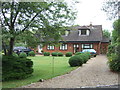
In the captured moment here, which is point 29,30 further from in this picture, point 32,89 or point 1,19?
point 32,89

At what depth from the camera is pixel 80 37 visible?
30.1m

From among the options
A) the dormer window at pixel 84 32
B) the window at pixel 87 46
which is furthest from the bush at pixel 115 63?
the dormer window at pixel 84 32

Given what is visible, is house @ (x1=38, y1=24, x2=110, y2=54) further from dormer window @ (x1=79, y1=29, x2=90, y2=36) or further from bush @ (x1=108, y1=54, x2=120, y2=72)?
bush @ (x1=108, y1=54, x2=120, y2=72)

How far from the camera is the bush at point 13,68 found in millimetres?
7265

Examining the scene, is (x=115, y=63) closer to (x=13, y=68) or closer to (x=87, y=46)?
(x=13, y=68)

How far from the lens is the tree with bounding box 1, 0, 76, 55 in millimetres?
7059

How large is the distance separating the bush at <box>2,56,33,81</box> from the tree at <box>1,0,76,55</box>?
937mm

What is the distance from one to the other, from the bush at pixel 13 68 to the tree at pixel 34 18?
937 mm

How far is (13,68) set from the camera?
7.58 m

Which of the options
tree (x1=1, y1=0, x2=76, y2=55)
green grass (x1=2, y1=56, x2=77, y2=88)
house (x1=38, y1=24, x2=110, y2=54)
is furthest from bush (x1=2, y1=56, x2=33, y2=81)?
house (x1=38, y1=24, x2=110, y2=54)

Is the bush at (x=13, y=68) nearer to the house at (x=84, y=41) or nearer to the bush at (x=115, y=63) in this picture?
the bush at (x=115, y=63)

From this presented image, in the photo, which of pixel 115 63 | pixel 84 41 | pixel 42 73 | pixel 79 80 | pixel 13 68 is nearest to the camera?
pixel 79 80

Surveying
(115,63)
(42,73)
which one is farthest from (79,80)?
(42,73)

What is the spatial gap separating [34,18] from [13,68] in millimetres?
2902
